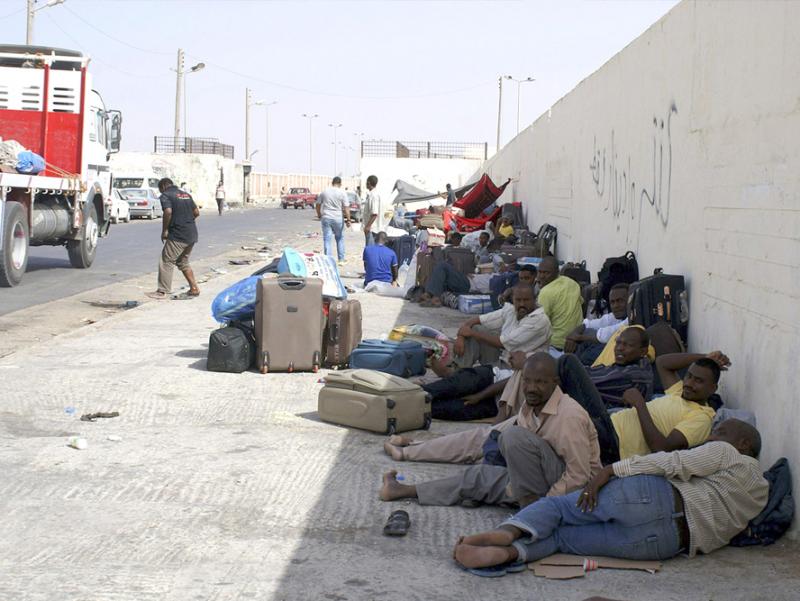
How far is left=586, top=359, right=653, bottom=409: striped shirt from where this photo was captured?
6734 mm

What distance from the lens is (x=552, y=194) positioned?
17594mm

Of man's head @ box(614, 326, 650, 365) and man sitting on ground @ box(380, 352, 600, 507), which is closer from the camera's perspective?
man sitting on ground @ box(380, 352, 600, 507)

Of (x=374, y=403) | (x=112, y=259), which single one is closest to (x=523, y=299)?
(x=374, y=403)

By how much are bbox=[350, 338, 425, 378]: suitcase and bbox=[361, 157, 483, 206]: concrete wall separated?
4257cm

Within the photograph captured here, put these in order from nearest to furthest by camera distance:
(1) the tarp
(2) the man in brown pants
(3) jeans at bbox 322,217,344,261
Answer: (2) the man in brown pants → (3) jeans at bbox 322,217,344,261 → (1) the tarp

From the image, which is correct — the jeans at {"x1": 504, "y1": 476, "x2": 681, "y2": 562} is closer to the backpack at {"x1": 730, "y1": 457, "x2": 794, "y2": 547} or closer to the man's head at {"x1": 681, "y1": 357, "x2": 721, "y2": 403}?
the backpack at {"x1": 730, "y1": 457, "x2": 794, "y2": 547}

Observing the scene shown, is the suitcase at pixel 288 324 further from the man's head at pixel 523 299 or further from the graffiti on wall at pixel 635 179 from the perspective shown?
the graffiti on wall at pixel 635 179

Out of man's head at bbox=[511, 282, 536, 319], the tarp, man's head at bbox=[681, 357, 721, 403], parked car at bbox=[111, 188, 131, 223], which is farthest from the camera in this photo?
parked car at bbox=[111, 188, 131, 223]

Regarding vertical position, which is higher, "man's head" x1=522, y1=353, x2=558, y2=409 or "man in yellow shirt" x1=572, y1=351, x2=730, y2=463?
"man's head" x1=522, y1=353, x2=558, y2=409

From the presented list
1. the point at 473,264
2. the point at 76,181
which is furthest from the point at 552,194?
the point at 76,181

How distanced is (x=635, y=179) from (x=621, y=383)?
14.2 ft

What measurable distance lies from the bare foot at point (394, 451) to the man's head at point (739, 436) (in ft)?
6.44

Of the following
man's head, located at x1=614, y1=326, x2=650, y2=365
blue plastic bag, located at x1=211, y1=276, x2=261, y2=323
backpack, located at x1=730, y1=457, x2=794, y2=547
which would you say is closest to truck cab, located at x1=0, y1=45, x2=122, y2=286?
blue plastic bag, located at x1=211, y1=276, x2=261, y2=323

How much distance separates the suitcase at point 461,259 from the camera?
1638 centimetres
